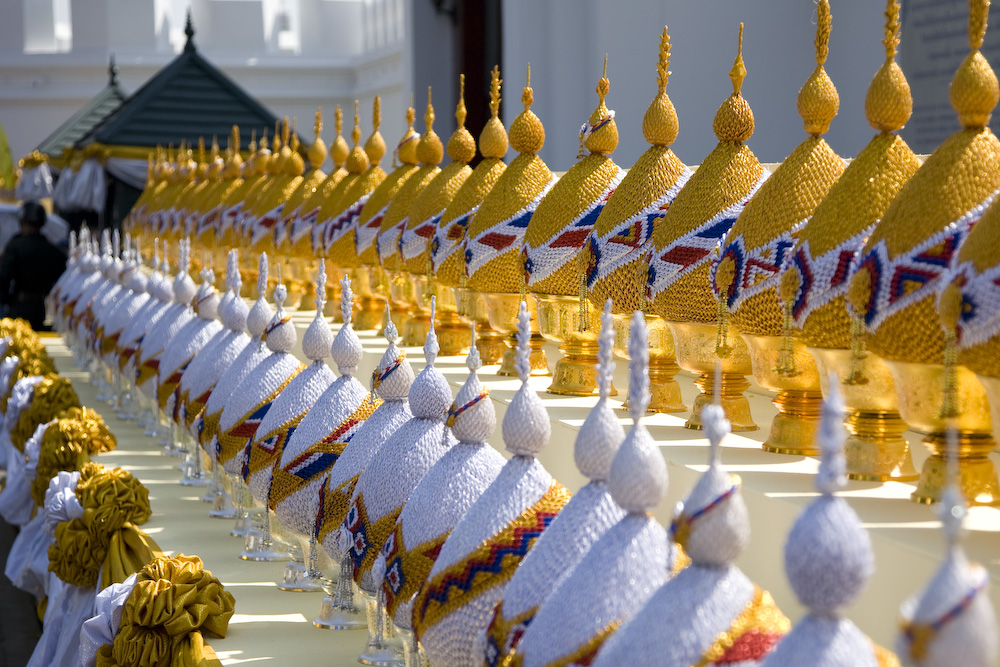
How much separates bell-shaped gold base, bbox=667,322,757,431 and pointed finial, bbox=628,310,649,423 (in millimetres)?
649

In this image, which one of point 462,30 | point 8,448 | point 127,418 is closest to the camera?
point 127,418

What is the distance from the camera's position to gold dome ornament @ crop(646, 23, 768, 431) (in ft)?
4.47

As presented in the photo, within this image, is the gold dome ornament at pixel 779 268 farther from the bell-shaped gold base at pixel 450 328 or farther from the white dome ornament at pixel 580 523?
the bell-shaped gold base at pixel 450 328

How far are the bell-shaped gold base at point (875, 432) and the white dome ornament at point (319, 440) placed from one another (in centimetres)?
48

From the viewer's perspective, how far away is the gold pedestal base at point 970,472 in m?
0.99

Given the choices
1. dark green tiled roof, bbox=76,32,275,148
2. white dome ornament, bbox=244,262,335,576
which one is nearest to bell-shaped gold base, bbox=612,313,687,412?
white dome ornament, bbox=244,262,335,576

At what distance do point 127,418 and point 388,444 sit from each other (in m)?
2.00

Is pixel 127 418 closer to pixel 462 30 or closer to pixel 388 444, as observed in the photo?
pixel 388 444

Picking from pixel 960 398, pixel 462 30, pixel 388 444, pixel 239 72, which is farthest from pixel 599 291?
pixel 239 72

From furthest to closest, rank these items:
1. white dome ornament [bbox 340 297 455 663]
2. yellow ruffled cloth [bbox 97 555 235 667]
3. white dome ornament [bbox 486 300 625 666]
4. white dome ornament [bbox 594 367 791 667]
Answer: yellow ruffled cloth [bbox 97 555 235 667] < white dome ornament [bbox 340 297 455 663] < white dome ornament [bbox 486 300 625 666] < white dome ornament [bbox 594 367 791 667]

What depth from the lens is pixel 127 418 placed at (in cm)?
295

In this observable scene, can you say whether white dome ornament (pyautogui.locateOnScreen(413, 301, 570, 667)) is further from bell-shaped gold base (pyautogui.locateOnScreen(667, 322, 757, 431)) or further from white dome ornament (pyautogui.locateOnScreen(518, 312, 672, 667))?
bell-shaped gold base (pyautogui.locateOnScreen(667, 322, 757, 431))

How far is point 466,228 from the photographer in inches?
82.0

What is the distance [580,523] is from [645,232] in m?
0.79
